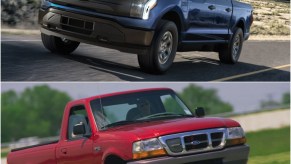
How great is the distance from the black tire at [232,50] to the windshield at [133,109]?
624cm

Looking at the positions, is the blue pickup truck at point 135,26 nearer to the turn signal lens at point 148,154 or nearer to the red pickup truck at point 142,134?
the red pickup truck at point 142,134

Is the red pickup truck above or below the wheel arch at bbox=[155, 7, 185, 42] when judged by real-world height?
below

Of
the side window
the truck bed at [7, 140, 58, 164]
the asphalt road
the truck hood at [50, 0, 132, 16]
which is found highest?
the truck hood at [50, 0, 132, 16]

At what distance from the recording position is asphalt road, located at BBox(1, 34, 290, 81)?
12375mm

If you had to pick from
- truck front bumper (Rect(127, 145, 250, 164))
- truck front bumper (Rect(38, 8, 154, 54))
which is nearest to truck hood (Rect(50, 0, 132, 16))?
truck front bumper (Rect(38, 8, 154, 54))

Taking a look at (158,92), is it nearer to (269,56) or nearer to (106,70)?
A: (106,70)

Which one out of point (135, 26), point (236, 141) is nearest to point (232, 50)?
point (135, 26)

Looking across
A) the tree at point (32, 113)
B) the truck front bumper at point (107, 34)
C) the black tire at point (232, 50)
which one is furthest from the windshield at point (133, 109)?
the tree at point (32, 113)

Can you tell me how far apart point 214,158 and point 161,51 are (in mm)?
3989

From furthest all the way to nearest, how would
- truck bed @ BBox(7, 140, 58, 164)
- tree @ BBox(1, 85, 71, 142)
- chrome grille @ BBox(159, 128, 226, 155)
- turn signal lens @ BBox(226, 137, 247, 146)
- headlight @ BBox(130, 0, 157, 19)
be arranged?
tree @ BBox(1, 85, 71, 142) → headlight @ BBox(130, 0, 157, 19) → truck bed @ BBox(7, 140, 58, 164) → turn signal lens @ BBox(226, 137, 247, 146) → chrome grille @ BBox(159, 128, 226, 155)

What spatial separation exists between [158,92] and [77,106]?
118 centimetres

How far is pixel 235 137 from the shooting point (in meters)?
8.66

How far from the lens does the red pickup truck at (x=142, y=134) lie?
8100 millimetres

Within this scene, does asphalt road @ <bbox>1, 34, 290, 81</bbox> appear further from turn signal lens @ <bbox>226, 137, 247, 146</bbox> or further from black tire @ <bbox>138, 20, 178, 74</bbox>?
turn signal lens @ <bbox>226, 137, 247, 146</bbox>
